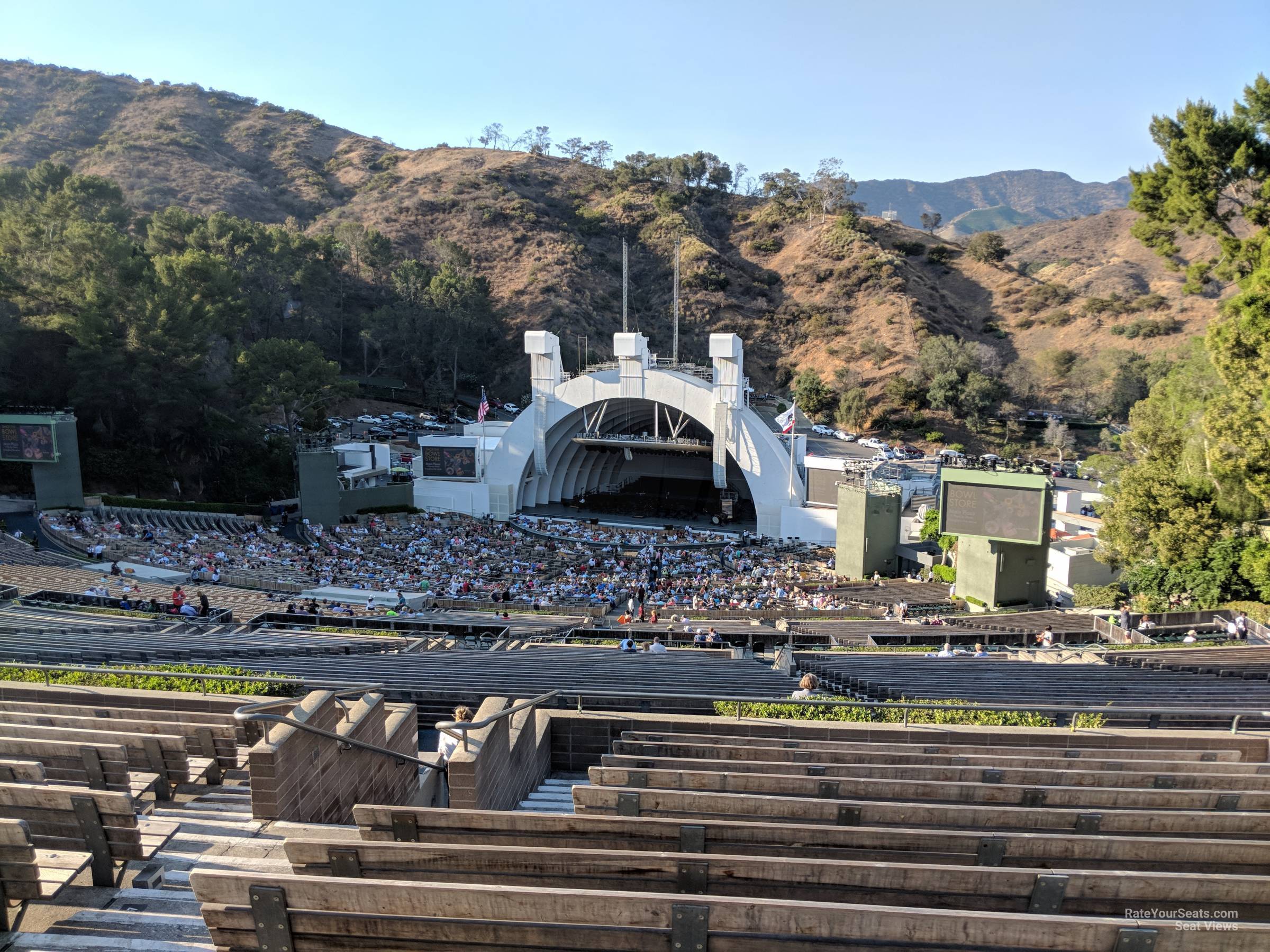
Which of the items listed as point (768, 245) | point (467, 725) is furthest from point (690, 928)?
point (768, 245)

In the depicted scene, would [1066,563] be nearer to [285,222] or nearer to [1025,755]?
[1025,755]

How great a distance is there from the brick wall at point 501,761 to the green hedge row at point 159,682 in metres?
2.67

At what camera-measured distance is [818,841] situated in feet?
13.4

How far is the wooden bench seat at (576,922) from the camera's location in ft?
9.78

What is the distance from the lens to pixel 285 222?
87.4 m

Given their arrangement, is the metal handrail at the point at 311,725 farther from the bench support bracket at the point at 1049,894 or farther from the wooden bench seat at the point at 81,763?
the bench support bracket at the point at 1049,894

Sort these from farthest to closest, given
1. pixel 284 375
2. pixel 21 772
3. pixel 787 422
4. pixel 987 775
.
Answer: pixel 284 375
pixel 787 422
pixel 987 775
pixel 21 772

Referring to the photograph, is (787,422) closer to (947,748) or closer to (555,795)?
(947,748)

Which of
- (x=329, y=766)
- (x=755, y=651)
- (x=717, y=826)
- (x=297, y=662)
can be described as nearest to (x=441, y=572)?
(x=755, y=651)

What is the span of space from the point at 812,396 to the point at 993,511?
4062cm

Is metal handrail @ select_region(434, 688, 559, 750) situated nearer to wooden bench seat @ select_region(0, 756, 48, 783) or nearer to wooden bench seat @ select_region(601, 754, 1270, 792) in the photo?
wooden bench seat @ select_region(601, 754, 1270, 792)

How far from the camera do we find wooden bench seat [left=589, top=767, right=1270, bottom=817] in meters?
4.79

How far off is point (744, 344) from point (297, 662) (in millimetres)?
74556

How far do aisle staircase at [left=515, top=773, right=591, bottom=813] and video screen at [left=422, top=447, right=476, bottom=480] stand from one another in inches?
1333
